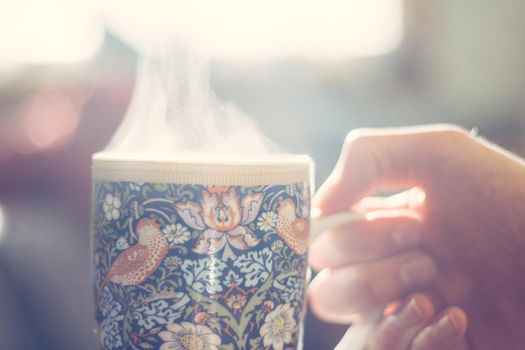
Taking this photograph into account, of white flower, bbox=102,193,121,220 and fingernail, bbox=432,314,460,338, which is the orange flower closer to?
white flower, bbox=102,193,121,220

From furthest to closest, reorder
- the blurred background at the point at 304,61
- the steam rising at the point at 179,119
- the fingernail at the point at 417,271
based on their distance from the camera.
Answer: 1. the blurred background at the point at 304,61
2. the fingernail at the point at 417,271
3. the steam rising at the point at 179,119

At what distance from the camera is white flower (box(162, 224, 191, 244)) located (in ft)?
1.47

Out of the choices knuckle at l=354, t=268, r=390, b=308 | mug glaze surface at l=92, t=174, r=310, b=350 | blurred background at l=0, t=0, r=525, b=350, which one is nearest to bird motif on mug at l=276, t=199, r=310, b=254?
mug glaze surface at l=92, t=174, r=310, b=350

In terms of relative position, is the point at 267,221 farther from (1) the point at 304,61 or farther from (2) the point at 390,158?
(1) the point at 304,61

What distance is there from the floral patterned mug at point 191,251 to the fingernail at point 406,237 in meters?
0.29

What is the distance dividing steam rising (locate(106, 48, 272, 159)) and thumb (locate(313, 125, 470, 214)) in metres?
0.11

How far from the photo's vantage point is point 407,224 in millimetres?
737

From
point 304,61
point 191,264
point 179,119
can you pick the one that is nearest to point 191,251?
point 191,264

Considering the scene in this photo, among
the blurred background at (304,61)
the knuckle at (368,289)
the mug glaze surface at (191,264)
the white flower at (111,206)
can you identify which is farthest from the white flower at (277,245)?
the blurred background at (304,61)

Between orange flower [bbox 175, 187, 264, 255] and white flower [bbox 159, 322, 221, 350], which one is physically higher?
orange flower [bbox 175, 187, 264, 255]

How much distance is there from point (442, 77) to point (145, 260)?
5.45ft

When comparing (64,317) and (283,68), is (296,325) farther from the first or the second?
(283,68)

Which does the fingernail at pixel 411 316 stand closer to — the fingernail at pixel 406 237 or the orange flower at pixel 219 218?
the fingernail at pixel 406 237

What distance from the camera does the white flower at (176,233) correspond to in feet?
1.47
